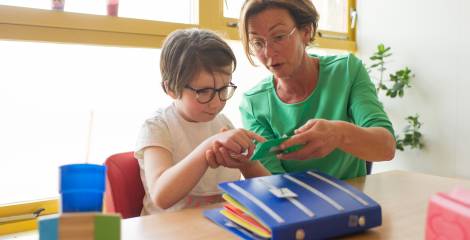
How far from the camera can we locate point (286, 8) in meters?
1.41

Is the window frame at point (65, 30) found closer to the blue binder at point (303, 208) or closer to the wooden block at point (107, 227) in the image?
the blue binder at point (303, 208)

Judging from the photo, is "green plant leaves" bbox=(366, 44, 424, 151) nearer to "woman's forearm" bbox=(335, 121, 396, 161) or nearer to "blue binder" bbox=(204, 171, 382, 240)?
"woman's forearm" bbox=(335, 121, 396, 161)

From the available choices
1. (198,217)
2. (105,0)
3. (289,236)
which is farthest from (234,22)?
(289,236)

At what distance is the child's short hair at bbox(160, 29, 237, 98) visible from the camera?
47.2 inches

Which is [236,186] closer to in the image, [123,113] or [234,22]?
[123,113]

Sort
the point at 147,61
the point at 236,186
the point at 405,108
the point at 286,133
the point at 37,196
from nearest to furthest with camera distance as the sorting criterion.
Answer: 1. the point at 236,186
2. the point at 286,133
3. the point at 37,196
4. the point at 147,61
5. the point at 405,108

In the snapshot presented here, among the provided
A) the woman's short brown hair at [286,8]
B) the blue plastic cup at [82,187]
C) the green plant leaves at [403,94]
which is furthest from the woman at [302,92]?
the green plant leaves at [403,94]

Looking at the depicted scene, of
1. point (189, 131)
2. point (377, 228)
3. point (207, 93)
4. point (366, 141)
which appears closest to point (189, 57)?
point (207, 93)

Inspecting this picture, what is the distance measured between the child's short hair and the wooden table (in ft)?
1.34

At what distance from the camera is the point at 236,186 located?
85 centimetres

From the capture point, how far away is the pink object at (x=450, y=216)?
20.1 inches

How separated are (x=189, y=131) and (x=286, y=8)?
52 centimetres

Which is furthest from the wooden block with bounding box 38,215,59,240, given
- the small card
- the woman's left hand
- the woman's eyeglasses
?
the woman's eyeglasses

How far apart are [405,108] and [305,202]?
2.42 meters
